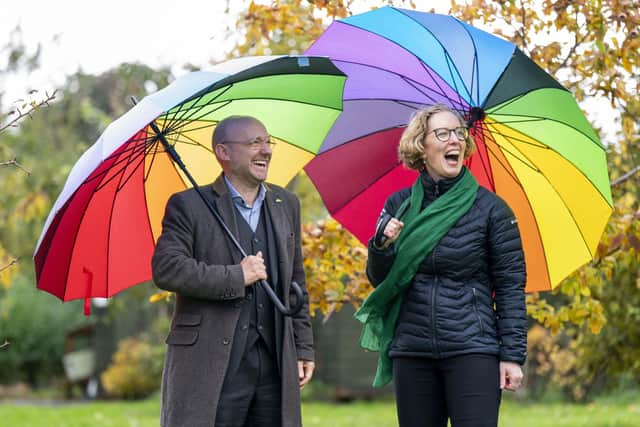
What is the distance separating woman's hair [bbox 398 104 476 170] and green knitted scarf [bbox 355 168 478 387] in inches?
3.7

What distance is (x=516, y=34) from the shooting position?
6.16 metres

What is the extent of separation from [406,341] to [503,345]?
0.37m

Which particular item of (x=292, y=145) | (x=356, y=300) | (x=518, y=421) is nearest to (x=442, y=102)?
(x=292, y=145)

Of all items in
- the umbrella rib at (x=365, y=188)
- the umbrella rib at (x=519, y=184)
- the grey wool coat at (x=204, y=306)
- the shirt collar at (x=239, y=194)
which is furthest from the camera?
the umbrella rib at (x=365, y=188)

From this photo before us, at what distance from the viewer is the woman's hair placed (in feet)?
13.3

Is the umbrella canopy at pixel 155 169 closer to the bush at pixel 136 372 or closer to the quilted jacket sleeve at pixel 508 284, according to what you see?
the quilted jacket sleeve at pixel 508 284

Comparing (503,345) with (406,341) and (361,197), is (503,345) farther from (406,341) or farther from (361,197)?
(361,197)

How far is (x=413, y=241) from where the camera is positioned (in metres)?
3.90

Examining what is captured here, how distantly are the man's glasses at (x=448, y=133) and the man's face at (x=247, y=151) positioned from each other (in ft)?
2.22

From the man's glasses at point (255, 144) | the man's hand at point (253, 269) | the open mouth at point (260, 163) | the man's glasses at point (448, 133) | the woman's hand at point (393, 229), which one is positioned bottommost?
the man's hand at point (253, 269)

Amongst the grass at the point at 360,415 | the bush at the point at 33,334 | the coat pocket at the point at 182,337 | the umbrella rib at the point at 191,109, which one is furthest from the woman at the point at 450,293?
the bush at the point at 33,334

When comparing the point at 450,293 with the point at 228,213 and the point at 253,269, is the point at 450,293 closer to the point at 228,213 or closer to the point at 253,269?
the point at 253,269

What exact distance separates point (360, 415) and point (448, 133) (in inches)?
334

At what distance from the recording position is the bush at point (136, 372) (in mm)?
15914
